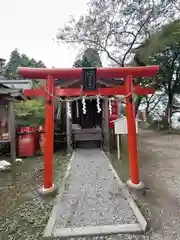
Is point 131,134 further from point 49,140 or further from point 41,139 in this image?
point 41,139

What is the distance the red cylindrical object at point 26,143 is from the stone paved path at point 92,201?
8.03 ft

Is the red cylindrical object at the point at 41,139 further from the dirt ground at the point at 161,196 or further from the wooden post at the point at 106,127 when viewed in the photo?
the dirt ground at the point at 161,196

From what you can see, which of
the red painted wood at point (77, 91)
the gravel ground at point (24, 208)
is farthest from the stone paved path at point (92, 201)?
the red painted wood at point (77, 91)

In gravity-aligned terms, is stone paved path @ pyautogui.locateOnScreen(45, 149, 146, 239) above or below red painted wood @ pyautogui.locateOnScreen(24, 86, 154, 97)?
below

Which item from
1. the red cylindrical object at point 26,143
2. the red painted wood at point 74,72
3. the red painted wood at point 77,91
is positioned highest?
the red painted wood at point 74,72

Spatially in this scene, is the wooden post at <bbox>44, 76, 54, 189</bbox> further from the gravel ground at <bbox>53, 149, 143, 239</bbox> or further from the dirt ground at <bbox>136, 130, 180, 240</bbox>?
the dirt ground at <bbox>136, 130, 180, 240</bbox>

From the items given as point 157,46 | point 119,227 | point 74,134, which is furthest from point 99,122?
point 119,227

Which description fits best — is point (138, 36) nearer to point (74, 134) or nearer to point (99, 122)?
point (99, 122)

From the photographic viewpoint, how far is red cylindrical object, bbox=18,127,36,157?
312 inches

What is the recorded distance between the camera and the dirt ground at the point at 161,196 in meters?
3.27

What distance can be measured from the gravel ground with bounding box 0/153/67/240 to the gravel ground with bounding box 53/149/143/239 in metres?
0.32

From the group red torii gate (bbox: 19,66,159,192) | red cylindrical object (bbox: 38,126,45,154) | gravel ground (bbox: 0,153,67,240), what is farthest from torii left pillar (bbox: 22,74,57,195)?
red cylindrical object (bbox: 38,126,45,154)

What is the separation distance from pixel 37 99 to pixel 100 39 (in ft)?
22.4

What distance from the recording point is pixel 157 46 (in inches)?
584
